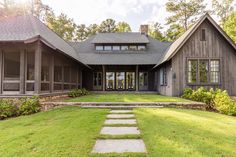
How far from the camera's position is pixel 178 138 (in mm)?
4590

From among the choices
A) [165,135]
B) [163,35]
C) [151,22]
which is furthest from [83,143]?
[151,22]

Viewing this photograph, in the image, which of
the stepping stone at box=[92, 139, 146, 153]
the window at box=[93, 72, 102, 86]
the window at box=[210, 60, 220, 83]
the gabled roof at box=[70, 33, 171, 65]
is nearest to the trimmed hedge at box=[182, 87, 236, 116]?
the window at box=[210, 60, 220, 83]

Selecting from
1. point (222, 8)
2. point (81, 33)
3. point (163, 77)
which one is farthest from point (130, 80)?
point (81, 33)

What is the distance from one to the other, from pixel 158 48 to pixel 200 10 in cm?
1655

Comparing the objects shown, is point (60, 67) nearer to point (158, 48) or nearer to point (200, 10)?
point (158, 48)

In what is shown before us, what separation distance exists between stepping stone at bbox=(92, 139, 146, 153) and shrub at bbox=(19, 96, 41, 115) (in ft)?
18.7

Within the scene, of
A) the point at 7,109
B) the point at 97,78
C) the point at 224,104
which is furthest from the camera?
the point at 97,78

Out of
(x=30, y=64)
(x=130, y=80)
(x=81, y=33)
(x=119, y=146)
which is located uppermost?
(x=81, y=33)

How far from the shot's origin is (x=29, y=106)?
9.02m

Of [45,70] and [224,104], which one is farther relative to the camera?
[45,70]

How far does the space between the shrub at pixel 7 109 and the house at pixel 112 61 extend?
3.18 feet

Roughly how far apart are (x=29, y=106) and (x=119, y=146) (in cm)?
633

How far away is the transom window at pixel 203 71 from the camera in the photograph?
45.4ft

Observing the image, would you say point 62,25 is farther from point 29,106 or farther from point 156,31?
point 29,106
